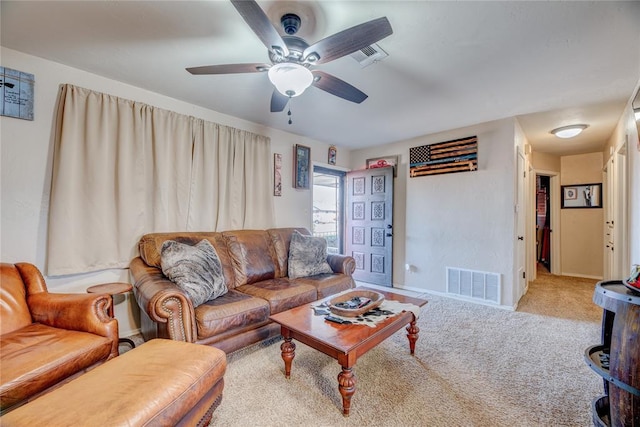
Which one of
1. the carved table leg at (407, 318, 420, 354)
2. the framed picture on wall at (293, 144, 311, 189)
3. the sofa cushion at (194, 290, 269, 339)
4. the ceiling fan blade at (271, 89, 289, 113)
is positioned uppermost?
the ceiling fan blade at (271, 89, 289, 113)

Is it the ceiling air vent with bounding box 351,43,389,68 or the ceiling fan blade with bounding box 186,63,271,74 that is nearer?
the ceiling fan blade with bounding box 186,63,271,74

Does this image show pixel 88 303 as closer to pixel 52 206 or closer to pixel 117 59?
pixel 52 206

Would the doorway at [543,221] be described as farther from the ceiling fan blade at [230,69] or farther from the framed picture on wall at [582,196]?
the ceiling fan blade at [230,69]

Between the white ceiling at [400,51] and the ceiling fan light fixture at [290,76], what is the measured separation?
32 centimetres

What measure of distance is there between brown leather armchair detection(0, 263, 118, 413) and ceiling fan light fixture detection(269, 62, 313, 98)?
1.82 m

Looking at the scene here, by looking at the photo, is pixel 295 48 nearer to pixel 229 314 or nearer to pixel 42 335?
pixel 229 314

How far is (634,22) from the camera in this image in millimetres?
1681

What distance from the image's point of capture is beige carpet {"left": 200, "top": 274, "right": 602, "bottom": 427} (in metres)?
1.56

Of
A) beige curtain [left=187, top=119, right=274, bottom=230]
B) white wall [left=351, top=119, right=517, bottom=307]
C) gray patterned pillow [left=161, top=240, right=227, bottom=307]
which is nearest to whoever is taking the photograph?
gray patterned pillow [left=161, top=240, right=227, bottom=307]

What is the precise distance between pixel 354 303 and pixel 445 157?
284 centimetres

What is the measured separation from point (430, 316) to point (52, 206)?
3773 millimetres

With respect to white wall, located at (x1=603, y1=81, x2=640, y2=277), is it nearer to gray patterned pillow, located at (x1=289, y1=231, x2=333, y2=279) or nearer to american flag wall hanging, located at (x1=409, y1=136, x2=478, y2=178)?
american flag wall hanging, located at (x1=409, y1=136, x2=478, y2=178)

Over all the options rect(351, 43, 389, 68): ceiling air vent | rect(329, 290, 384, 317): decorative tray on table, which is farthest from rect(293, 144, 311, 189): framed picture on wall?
rect(329, 290, 384, 317): decorative tray on table

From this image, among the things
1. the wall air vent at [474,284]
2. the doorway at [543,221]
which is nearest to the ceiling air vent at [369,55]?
the wall air vent at [474,284]
